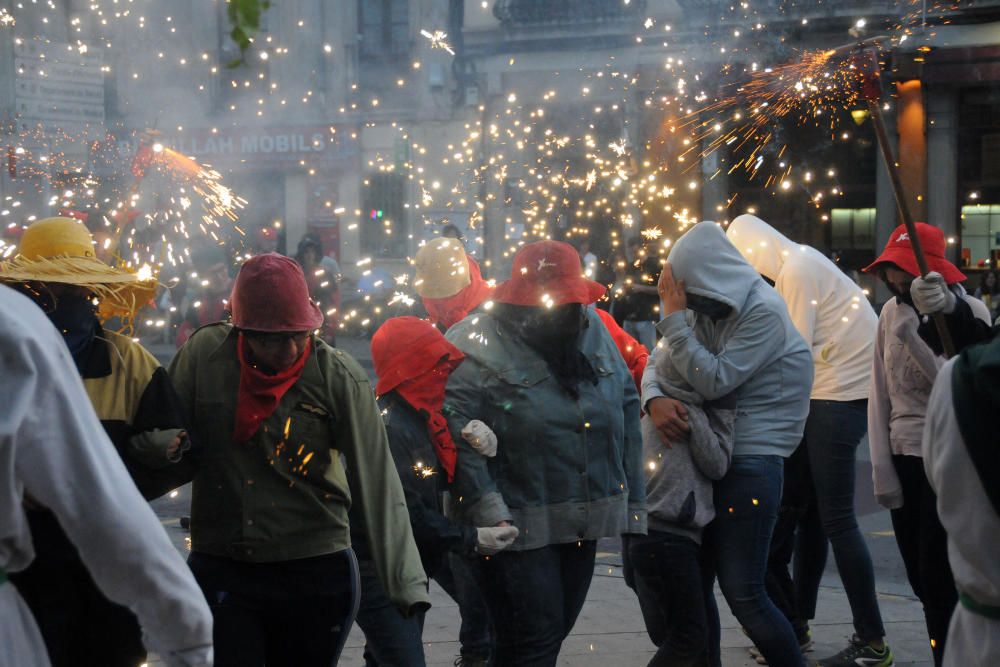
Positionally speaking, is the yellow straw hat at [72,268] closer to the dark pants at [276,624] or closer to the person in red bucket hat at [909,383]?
the dark pants at [276,624]

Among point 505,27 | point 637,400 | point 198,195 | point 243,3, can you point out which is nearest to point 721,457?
point 637,400

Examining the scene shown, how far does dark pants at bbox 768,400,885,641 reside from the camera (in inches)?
210

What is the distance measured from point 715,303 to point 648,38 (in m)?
14.6

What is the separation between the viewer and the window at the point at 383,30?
25.7m

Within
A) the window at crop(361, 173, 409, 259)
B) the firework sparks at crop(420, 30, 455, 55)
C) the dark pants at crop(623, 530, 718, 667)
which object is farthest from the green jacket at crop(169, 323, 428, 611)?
the window at crop(361, 173, 409, 259)

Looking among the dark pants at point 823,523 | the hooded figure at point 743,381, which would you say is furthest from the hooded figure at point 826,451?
the hooded figure at point 743,381

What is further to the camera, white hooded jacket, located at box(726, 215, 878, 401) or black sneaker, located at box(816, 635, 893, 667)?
white hooded jacket, located at box(726, 215, 878, 401)

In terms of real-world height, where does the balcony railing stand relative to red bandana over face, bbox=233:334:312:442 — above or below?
above

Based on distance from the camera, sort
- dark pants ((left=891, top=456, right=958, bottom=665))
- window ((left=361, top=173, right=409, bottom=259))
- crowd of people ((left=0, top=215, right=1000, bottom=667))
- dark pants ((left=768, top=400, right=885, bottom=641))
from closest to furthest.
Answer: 1. crowd of people ((left=0, top=215, right=1000, bottom=667))
2. dark pants ((left=891, top=456, right=958, bottom=665))
3. dark pants ((left=768, top=400, right=885, bottom=641))
4. window ((left=361, top=173, right=409, bottom=259))

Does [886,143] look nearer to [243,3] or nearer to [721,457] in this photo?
[721,457]

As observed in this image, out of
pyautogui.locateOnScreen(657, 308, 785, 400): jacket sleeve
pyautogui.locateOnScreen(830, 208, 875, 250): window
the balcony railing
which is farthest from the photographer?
pyautogui.locateOnScreen(830, 208, 875, 250): window

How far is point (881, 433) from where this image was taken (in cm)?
503

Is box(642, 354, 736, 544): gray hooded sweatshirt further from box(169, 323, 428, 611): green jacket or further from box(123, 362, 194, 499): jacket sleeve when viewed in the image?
box(123, 362, 194, 499): jacket sleeve

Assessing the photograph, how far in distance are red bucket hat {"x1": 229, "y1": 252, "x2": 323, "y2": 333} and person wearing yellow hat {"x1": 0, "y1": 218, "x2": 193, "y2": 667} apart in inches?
11.9
